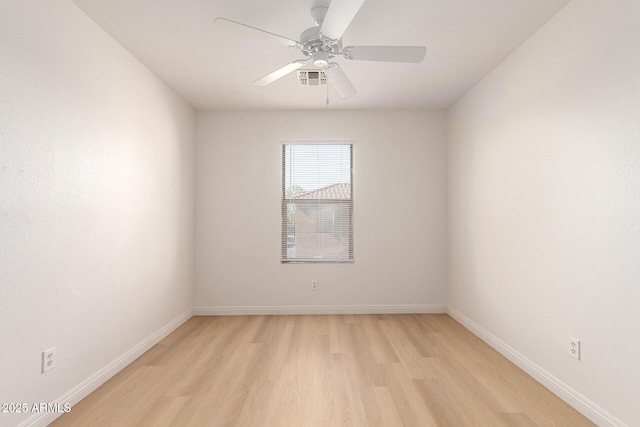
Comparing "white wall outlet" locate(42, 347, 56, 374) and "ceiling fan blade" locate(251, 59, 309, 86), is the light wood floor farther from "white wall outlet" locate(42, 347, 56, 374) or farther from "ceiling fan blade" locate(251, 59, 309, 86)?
"ceiling fan blade" locate(251, 59, 309, 86)

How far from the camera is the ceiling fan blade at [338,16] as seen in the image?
5.57 ft

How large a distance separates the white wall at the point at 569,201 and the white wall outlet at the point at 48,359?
3106 millimetres

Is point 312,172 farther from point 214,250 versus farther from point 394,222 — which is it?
point 214,250

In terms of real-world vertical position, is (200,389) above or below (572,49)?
below

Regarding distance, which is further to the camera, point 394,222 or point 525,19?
point 394,222

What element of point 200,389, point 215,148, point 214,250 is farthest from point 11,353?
point 215,148

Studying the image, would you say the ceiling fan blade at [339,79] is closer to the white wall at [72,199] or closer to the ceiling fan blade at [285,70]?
the ceiling fan blade at [285,70]

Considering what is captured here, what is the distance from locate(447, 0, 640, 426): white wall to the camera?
6.01 ft

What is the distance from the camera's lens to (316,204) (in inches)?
174

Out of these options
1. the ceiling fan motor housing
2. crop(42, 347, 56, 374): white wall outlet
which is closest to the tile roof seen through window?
the ceiling fan motor housing

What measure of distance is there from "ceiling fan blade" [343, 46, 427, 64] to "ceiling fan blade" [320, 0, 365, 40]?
245 mm

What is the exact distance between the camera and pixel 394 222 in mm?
4398

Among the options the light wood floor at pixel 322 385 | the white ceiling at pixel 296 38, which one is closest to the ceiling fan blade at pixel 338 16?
the white ceiling at pixel 296 38

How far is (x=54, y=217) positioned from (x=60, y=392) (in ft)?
3.41
